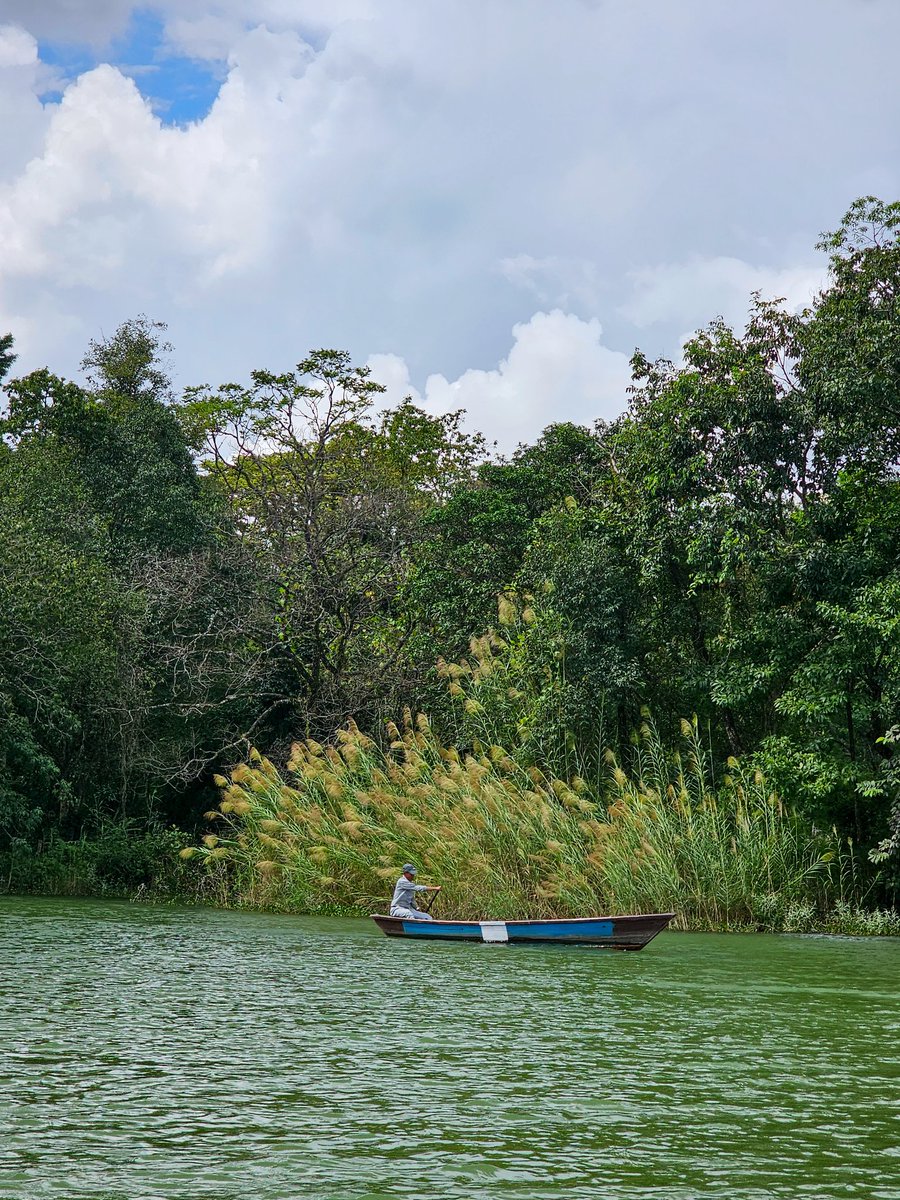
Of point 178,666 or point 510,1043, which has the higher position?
point 178,666

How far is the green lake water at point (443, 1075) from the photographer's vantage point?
6.04 metres

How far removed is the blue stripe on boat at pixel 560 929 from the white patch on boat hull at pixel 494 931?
60mm

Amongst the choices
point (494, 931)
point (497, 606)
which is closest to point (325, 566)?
point (497, 606)

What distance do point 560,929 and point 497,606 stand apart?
11.4m

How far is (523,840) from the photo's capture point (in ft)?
61.9

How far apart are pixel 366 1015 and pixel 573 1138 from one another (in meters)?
4.28

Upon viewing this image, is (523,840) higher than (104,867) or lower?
higher

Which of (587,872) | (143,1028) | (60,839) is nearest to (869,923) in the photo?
(587,872)

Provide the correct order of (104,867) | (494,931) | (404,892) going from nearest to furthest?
(494,931), (404,892), (104,867)

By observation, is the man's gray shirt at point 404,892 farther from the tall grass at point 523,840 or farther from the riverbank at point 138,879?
the riverbank at point 138,879

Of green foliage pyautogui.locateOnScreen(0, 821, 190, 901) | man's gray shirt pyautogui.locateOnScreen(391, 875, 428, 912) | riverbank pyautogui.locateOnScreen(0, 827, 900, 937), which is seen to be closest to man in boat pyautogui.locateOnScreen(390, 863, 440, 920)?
man's gray shirt pyautogui.locateOnScreen(391, 875, 428, 912)

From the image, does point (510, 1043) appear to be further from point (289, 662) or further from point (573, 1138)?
point (289, 662)

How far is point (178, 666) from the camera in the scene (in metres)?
28.0

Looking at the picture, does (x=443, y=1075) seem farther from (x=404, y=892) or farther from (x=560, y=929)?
(x=404, y=892)
